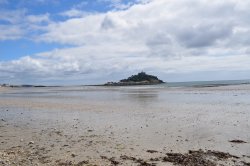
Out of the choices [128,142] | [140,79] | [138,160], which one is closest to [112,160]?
[138,160]

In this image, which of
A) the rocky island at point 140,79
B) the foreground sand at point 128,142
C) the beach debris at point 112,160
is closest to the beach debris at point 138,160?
the foreground sand at point 128,142

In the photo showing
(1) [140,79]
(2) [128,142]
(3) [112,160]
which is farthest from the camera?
(1) [140,79]

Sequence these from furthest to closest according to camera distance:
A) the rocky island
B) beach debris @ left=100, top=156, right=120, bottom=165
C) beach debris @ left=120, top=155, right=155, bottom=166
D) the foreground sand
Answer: the rocky island < the foreground sand < beach debris @ left=100, top=156, right=120, bottom=165 < beach debris @ left=120, top=155, right=155, bottom=166

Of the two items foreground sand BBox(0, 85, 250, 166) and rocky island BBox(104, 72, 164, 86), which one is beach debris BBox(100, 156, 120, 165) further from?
rocky island BBox(104, 72, 164, 86)

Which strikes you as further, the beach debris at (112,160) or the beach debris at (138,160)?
the beach debris at (112,160)

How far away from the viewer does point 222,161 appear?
10297mm

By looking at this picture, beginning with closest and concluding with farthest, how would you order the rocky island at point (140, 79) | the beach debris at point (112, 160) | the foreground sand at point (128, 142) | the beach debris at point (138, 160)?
the beach debris at point (138, 160)
the beach debris at point (112, 160)
the foreground sand at point (128, 142)
the rocky island at point (140, 79)

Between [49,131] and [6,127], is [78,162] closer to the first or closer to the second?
[49,131]

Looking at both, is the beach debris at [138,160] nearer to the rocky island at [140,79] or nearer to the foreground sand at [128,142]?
the foreground sand at [128,142]

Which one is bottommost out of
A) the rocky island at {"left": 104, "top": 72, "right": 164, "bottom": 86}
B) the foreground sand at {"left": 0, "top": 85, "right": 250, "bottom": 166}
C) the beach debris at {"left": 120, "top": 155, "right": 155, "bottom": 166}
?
the beach debris at {"left": 120, "top": 155, "right": 155, "bottom": 166}

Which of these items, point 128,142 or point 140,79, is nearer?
point 128,142

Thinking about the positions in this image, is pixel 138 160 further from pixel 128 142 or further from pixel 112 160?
pixel 128 142

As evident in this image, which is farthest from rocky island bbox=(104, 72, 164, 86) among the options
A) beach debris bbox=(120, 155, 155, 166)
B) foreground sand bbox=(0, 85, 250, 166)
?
beach debris bbox=(120, 155, 155, 166)

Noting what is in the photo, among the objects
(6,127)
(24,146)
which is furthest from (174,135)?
(6,127)
